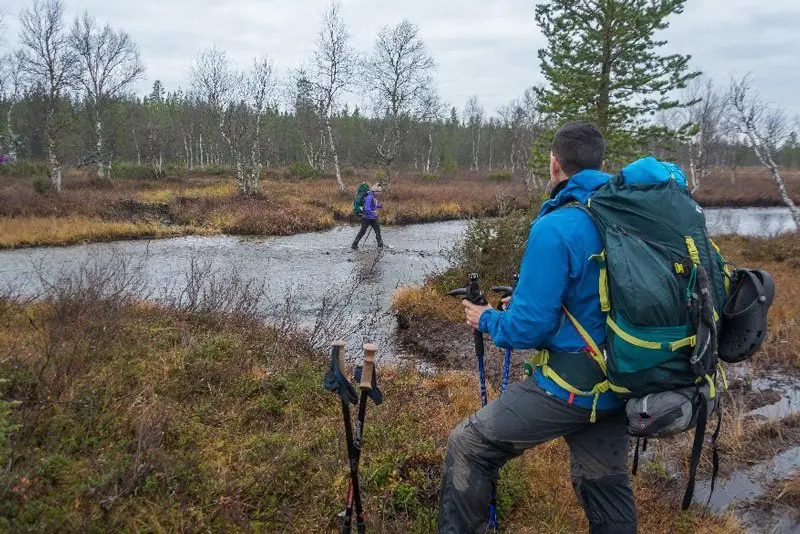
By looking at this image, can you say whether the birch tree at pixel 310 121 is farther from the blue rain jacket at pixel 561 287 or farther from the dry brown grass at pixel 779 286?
the blue rain jacket at pixel 561 287

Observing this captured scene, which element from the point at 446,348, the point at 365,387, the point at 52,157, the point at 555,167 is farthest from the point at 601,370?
the point at 52,157

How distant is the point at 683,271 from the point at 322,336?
17.7 ft

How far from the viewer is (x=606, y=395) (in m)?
2.38

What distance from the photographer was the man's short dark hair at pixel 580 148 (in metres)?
2.53

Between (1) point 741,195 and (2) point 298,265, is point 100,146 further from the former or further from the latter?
(1) point 741,195

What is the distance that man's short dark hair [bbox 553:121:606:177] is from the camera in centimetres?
253

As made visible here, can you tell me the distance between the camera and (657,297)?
211 cm

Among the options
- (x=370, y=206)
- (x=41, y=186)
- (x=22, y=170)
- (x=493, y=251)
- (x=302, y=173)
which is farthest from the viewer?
(x=302, y=173)

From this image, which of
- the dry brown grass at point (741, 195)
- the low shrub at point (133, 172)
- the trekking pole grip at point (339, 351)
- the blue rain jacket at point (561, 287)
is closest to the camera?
the blue rain jacket at point (561, 287)

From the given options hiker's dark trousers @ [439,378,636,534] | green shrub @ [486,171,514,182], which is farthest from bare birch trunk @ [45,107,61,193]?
green shrub @ [486,171,514,182]

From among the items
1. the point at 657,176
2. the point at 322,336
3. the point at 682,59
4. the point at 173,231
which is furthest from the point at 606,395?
the point at 173,231

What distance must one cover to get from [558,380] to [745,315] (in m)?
0.89

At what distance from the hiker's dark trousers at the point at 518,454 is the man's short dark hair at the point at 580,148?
1098mm

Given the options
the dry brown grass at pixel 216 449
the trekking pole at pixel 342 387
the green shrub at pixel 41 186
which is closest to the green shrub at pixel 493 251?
the dry brown grass at pixel 216 449
